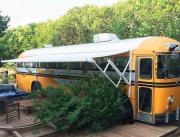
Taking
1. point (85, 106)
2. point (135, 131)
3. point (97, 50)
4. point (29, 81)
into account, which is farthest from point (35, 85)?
point (135, 131)

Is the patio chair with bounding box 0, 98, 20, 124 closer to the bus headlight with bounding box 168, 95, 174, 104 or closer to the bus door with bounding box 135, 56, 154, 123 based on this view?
the bus door with bounding box 135, 56, 154, 123

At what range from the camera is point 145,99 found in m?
10.3

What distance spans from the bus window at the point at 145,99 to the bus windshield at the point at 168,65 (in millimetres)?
643

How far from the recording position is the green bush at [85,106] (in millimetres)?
9547

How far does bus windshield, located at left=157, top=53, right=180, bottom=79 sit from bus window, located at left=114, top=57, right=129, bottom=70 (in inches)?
50.5

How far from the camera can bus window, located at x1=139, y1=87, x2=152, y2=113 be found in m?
10.1

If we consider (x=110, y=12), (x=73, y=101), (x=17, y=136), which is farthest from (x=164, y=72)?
(x=110, y=12)

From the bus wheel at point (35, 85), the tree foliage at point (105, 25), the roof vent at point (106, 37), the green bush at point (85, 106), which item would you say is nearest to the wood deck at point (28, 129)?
the green bush at point (85, 106)

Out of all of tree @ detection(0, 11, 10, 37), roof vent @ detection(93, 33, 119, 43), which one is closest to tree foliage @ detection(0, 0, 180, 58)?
tree @ detection(0, 11, 10, 37)

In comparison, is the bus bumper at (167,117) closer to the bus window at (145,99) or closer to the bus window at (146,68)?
the bus window at (145,99)

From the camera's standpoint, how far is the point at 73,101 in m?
9.69

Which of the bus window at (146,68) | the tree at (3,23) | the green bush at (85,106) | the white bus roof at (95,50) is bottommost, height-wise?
the green bush at (85,106)

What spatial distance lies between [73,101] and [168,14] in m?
14.3

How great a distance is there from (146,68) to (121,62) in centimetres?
112
